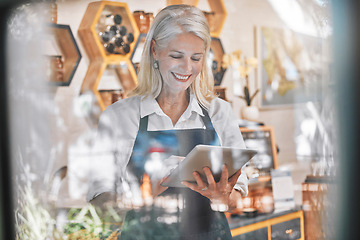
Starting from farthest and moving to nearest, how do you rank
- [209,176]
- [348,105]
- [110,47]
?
[110,47], [209,176], [348,105]

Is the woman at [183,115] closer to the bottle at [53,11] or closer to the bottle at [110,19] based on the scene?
the bottle at [110,19]

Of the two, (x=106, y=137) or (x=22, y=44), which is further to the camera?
(x=22, y=44)

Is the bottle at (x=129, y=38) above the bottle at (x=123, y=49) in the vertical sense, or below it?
above

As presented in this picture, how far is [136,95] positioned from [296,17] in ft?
1.17

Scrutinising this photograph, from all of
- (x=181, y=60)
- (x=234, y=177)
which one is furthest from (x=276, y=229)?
(x=181, y=60)

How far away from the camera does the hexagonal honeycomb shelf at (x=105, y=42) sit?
85 centimetres

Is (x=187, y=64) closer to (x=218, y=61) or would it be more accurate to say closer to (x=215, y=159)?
(x=218, y=61)

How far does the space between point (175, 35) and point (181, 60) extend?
0.05m

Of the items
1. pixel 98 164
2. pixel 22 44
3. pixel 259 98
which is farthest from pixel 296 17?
pixel 22 44

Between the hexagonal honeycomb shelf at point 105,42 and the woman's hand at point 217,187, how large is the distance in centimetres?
25

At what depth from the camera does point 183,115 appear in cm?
81

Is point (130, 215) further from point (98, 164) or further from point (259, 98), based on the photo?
point (259, 98)

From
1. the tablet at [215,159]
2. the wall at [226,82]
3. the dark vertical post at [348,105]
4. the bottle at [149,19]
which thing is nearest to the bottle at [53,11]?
the wall at [226,82]

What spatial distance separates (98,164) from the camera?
87cm
